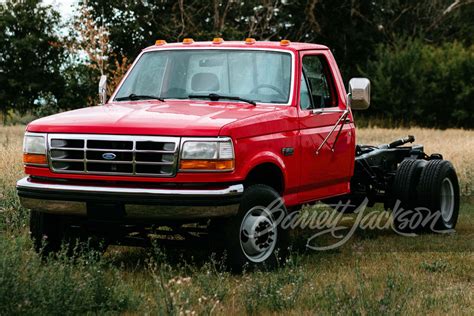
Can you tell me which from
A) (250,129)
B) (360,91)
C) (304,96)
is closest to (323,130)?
(304,96)

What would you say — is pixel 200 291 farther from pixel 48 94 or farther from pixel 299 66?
pixel 48 94

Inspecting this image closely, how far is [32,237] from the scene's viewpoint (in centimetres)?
925

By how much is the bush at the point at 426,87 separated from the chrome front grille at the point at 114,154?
102 feet

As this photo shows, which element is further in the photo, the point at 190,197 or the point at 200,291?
the point at 190,197

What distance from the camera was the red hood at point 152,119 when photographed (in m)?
8.24

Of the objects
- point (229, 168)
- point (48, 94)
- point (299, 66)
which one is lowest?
point (48, 94)

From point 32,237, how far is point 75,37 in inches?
1238

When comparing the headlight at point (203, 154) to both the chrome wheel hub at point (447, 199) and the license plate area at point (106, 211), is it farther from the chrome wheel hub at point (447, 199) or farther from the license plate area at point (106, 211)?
the chrome wheel hub at point (447, 199)

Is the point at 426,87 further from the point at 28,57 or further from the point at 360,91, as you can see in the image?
the point at 360,91

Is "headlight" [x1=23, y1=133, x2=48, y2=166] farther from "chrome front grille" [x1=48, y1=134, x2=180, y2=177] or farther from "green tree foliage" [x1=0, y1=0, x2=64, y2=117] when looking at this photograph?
"green tree foliage" [x1=0, y1=0, x2=64, y2=117]

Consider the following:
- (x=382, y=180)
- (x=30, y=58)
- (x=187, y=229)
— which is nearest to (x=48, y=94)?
(x=30, y=58)

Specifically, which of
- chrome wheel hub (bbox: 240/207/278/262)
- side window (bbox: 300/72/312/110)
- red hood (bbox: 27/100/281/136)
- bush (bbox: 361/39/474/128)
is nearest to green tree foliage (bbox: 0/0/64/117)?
bush (bbox: 361/39/474/128)

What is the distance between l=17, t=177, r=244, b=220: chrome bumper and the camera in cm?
816

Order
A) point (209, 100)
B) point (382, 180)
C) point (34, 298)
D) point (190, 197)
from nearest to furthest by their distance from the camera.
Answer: point (34, 298) → point (190, 197) → point (209, 100) → point (382, 180)
